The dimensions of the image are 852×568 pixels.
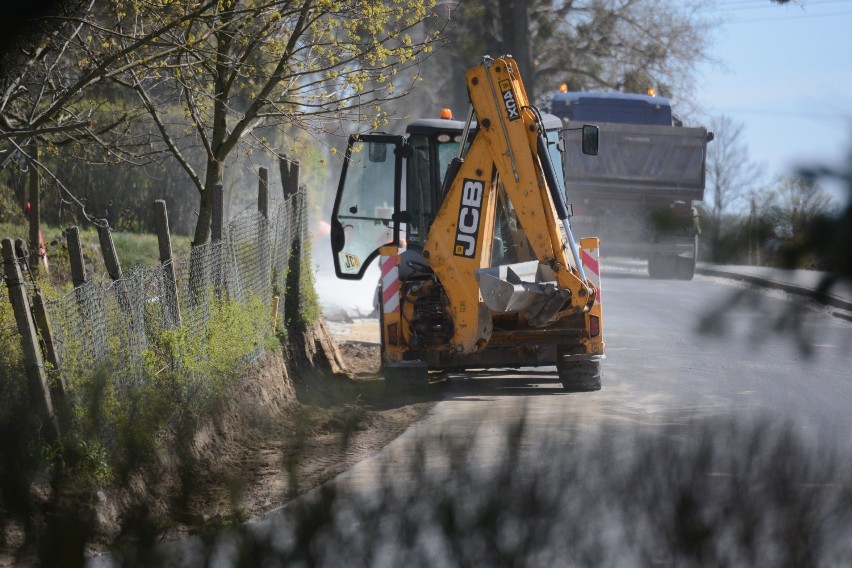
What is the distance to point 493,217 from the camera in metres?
11.8

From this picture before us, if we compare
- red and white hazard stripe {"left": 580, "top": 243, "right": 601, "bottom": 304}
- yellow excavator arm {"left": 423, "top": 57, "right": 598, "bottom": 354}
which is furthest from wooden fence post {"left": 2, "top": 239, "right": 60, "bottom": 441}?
red and white hazard stripe {"left": 580, "top": 243, "right": 601, "bottom": 304}

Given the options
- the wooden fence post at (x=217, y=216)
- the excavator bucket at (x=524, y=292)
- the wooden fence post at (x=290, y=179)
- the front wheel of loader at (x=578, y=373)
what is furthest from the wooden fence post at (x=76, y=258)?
the wooden fence post at (x=290, y=179)

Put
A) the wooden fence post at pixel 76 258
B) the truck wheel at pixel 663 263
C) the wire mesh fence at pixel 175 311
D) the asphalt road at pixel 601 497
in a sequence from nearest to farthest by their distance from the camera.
A: the asphalt road at pixel 601 497, the truck wheel at pixel 663 263, the wire mesh fence at pixel 175 311, the wooden fence post at pixel 76 258

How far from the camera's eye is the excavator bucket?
1095 centimetres

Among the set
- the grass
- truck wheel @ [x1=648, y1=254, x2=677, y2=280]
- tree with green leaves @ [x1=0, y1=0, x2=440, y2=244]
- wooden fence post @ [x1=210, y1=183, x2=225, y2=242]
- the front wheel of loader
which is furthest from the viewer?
the grass

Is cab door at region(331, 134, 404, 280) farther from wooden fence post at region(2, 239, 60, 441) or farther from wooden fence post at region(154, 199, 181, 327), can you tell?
wooden fence post at region(2, 239, 60, 441)

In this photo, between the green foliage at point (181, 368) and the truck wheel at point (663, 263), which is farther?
the green foliage at point (181, 368)

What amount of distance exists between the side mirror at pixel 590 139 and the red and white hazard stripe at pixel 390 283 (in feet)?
8.45

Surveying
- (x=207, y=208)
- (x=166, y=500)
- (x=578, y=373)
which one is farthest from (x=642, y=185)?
(x=207, y=208)

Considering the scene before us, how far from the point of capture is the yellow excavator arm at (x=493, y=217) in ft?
37.2

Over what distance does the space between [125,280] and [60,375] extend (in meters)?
1.19

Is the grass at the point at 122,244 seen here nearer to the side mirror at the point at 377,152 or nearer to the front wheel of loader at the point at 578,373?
the side mirror at the point at 377,152

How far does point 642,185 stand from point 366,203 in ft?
34.9

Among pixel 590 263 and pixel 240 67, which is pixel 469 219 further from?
pixel 240 67
